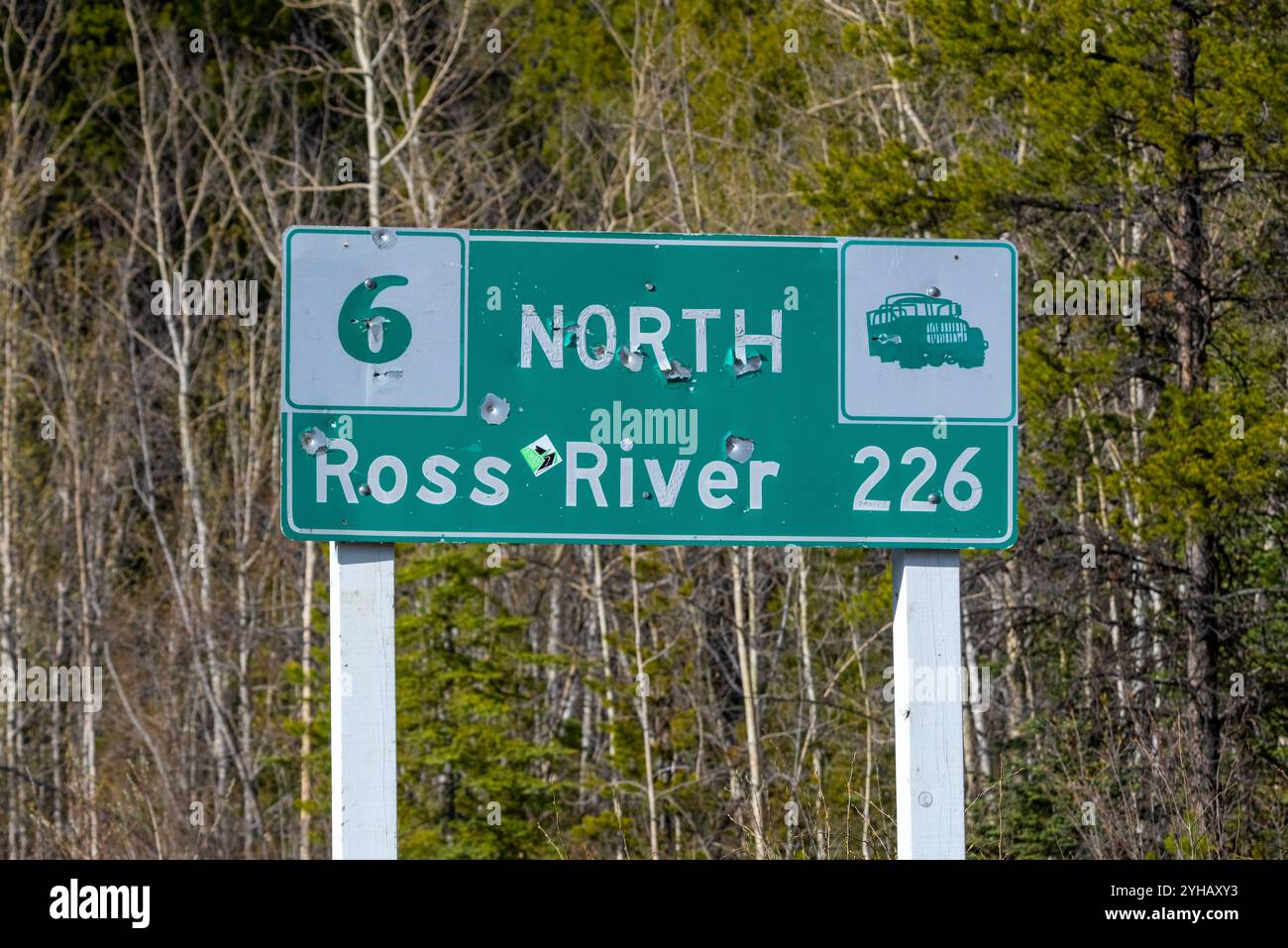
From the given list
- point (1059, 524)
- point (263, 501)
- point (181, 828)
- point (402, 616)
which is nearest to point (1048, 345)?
point (1059, 524)

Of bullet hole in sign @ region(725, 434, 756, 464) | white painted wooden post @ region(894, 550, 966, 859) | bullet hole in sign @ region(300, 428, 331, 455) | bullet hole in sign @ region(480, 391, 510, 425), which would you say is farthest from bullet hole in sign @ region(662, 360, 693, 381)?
bullet hole in sign @ region(300, 428, 331, 455)

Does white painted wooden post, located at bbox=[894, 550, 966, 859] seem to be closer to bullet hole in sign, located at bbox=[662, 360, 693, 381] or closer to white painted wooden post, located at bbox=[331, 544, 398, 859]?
bullet hole in sign, located at bbox=[662, 360, 693, 381]

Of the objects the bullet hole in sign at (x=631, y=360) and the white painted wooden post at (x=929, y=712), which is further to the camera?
the bullet hole in sign at (x=631, y=360)

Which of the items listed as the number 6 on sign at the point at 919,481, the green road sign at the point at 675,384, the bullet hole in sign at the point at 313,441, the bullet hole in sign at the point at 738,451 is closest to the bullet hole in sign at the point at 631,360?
the green road sign at the point at 675,384

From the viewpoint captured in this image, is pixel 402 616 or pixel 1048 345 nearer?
pixel 1048 345

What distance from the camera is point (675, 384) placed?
405 cm

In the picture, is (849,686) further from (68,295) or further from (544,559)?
(68,295)

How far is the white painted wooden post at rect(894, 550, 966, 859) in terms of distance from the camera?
3.92m

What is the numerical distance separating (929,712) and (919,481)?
56 cm

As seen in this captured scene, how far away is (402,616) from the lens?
16.2 meters

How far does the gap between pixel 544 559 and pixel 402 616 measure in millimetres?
3019

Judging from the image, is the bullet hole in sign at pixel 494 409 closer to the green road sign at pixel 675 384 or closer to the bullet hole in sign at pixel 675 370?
the green road sign at pixel 675 384

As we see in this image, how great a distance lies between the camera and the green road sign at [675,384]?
3996mm

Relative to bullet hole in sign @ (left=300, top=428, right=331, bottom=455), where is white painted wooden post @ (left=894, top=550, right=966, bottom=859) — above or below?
below
